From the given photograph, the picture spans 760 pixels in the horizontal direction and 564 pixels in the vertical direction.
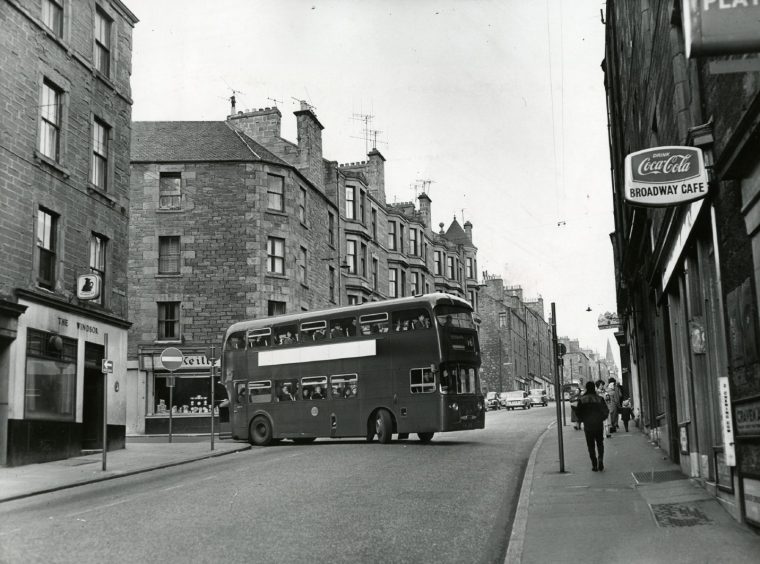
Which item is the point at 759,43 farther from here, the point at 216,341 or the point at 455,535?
the point at 216,341

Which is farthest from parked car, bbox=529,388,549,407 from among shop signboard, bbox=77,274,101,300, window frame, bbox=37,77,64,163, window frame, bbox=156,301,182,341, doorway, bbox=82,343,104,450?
window frame, bbox=37,77,64,163

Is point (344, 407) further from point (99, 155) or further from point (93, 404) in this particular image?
point (99, 155)

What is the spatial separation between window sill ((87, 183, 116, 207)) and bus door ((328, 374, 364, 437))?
26.1 ft

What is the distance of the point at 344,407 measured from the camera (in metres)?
23.4

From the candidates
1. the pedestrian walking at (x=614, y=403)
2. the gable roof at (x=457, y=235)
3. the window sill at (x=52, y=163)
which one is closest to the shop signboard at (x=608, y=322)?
the pedestrian walking at (x=614, y=403)

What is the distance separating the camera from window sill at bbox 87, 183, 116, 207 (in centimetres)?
2233

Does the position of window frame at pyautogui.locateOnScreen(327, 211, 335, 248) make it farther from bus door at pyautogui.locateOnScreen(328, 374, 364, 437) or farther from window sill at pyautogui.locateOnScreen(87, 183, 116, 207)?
bus door at pyautogui.locateOnScreen(328, 374, 364, 437)

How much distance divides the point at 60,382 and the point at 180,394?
17.4 meters

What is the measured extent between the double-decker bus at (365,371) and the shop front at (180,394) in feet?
39.4

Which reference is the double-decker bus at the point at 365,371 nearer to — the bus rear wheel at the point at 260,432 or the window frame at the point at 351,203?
the bus rear wheel at the point at 260,432

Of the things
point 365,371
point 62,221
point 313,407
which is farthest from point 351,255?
point 62,221

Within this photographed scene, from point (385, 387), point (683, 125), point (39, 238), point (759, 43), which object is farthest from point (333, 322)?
point (759, 43)

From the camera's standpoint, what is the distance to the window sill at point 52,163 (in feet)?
65.2

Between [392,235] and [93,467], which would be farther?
[392,235]
